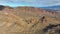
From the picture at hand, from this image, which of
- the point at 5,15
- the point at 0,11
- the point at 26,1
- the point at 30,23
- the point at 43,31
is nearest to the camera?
the point at 43,31

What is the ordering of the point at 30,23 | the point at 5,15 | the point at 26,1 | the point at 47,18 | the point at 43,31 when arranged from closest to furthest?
the point at 43,31 → the point at 30,23 → the point at 47,18 → the point at 5,15 → the point at 26,1

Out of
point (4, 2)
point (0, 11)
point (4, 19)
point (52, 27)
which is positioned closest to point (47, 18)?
point (52, 27)

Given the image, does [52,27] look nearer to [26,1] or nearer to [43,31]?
[43,31]

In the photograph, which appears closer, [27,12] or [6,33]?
[6,33]

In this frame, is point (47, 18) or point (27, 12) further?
point (27, 12)

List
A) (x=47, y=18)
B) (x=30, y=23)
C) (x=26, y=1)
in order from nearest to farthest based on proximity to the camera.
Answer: (x=30, y=23) → (x=47, y=18) → (x=26, y=1)

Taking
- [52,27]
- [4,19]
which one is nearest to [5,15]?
[4,19]

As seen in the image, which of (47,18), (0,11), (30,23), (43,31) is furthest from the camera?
(0,11)

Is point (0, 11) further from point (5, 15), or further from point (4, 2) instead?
point (4, 2)
